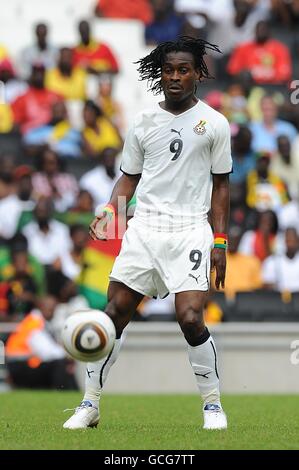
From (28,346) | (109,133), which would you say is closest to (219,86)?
(109,133)

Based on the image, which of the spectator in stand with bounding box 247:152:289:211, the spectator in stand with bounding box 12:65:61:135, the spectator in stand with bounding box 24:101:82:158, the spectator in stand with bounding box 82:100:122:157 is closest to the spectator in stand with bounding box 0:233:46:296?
the spectator in stand with bounding box 24:101:82:158

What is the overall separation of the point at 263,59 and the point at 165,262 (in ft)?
40.9

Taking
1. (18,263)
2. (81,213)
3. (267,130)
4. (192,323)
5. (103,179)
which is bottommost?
(18,263)

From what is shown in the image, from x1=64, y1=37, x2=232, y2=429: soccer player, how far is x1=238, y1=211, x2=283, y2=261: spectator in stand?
8373 millimetres

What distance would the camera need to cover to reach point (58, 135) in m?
18.0

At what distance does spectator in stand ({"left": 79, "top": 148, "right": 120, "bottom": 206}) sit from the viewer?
17.2 metres

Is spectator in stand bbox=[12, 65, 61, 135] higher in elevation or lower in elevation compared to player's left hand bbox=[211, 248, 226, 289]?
lower

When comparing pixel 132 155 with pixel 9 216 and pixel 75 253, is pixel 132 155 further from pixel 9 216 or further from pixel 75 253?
pixel 9 216

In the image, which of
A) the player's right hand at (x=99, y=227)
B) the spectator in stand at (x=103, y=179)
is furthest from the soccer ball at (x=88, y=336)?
the spectator in stand at (x=103, y=179)

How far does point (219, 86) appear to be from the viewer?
19.6 meters

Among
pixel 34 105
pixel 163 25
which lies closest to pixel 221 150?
pixel 34 105

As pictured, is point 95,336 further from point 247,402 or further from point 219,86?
point 219,86

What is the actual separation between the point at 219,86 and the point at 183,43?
452 inches

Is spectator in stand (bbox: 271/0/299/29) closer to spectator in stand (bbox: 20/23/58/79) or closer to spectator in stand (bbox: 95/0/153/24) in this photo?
spectator in stand (bbox: 95/0/153/24)
